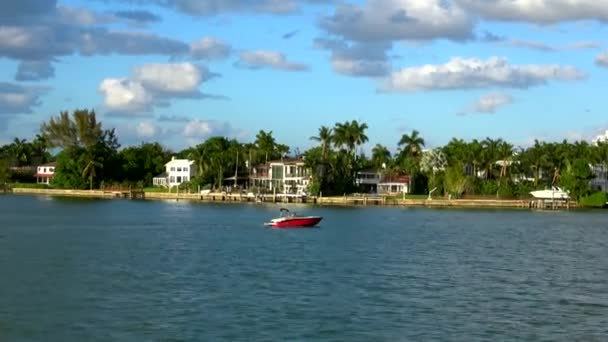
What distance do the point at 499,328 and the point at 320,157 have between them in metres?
113

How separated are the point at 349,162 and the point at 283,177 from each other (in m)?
11.8

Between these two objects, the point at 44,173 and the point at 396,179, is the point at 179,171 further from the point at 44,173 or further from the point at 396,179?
the point at 396,179

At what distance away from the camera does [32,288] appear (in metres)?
36.6

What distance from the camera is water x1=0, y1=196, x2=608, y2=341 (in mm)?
28953

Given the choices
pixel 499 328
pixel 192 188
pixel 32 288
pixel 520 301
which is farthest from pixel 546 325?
pixel 192 188

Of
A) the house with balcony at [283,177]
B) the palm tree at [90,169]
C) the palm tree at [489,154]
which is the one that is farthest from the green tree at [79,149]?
the palm tree at [489,154]

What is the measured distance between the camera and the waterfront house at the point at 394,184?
147m

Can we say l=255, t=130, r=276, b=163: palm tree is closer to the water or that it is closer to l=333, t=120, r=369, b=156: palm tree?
l=333, t=120, r=369, b=156: palm tree

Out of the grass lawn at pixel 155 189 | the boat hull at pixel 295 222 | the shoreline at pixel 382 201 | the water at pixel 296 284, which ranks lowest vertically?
the water at pixel 296 284

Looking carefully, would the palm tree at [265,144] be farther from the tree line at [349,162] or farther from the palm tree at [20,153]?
the palm tree at [20,153]

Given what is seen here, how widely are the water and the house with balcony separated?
2663 inches

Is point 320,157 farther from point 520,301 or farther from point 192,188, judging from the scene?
point 520,301

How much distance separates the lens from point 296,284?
129 feet

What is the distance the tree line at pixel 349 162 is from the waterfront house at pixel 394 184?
1.30 metres
